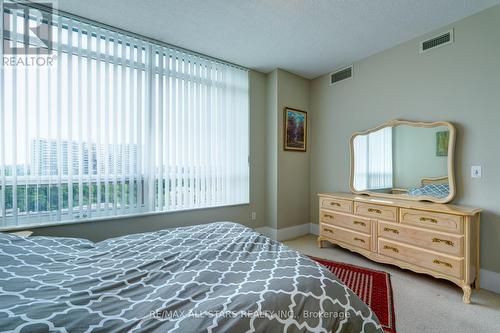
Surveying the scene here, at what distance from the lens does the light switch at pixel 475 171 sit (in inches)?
91.0

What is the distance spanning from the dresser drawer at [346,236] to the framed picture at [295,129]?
138cm

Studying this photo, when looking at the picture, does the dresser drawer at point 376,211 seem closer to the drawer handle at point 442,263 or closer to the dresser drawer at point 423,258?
the dresser drawer at point 423,258

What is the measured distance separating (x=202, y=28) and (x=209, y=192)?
2088 mm

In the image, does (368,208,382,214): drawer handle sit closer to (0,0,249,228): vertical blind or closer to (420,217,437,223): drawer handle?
(420,217,437,223): drawer handle

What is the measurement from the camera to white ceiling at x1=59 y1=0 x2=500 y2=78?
2211 millimetres

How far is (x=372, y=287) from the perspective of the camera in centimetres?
225

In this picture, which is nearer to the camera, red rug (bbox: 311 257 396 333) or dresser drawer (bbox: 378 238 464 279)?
red rug (bbox: 311 257 396 333)

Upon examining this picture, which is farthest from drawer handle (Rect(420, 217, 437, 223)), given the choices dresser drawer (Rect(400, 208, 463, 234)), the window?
the window

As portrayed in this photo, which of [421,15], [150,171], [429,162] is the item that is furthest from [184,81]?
[429,162]

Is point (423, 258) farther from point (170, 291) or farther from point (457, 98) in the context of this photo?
point (170, 291)

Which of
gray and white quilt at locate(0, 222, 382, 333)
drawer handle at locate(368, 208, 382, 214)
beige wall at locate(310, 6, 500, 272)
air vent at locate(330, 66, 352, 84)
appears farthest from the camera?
air vent at locate(330, 66, 352, 84)

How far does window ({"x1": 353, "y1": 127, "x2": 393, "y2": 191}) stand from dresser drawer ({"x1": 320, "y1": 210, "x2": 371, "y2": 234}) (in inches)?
22.9

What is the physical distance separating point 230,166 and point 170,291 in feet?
8.39

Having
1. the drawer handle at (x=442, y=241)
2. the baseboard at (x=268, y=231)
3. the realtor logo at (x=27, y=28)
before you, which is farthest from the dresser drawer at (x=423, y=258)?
the realtor logo at (x=27, y=28)
